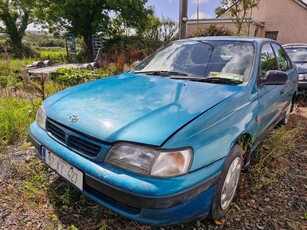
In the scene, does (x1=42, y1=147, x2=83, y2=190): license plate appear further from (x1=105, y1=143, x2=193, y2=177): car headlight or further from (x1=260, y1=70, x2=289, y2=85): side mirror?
(x1=260, y1=70, x2=289, y2=85): side mirror

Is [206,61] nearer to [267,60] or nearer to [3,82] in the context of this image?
[267,60]

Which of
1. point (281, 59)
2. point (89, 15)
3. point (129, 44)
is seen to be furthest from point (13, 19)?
point (281, 59)

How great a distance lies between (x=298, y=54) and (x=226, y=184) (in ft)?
20.0

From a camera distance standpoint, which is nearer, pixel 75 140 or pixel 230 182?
pixel 75 140

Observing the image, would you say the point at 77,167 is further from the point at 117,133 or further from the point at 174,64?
the point at 174,64

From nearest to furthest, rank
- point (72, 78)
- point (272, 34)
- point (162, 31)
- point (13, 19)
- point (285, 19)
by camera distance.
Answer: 1. point (72, 78)
2. point (162, 31)
3. point (285, 19)
4. point (272, 34)
5. point (13, 19)

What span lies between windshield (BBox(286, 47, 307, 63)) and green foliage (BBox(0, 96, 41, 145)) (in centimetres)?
626

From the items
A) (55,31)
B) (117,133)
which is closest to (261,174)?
(117,133)

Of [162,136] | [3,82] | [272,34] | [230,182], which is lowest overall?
[230,182]

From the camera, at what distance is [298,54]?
6.31 meters

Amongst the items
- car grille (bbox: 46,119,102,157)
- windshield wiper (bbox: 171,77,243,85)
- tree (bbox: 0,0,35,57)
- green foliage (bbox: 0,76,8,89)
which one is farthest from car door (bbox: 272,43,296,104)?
tree (bbox: 0,0,35,57)

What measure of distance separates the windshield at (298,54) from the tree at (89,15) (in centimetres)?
1164

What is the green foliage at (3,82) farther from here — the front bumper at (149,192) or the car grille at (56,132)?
the front bumper at (149,192)

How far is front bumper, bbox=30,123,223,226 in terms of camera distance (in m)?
1.28
